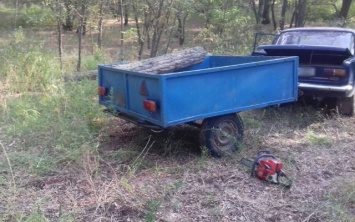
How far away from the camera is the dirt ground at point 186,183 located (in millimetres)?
5055

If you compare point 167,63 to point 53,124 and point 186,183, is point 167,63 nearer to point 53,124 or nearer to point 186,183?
point 53,124

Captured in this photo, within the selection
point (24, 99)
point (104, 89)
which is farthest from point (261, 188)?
point (24, 99)

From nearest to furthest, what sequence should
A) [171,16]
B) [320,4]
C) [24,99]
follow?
[24,99]
[171,16]
[320,4]

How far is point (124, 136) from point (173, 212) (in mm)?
2743

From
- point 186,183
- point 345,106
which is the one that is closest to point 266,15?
point 345,106

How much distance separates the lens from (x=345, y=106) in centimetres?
896

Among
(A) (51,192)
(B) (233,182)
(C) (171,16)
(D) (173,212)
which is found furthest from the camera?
(C) (171,16)

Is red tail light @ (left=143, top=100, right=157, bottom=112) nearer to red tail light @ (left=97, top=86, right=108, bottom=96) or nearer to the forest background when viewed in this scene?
the forest background

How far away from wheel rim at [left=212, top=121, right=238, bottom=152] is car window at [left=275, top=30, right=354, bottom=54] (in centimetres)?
299

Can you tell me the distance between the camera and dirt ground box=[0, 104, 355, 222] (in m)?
5.05

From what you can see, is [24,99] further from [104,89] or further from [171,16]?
[171,16]

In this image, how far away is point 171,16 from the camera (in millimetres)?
Result: 14070

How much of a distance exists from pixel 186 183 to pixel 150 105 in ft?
3.38

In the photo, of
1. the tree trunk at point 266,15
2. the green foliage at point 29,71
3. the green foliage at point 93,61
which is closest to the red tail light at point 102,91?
the green foliage at point 29,71
